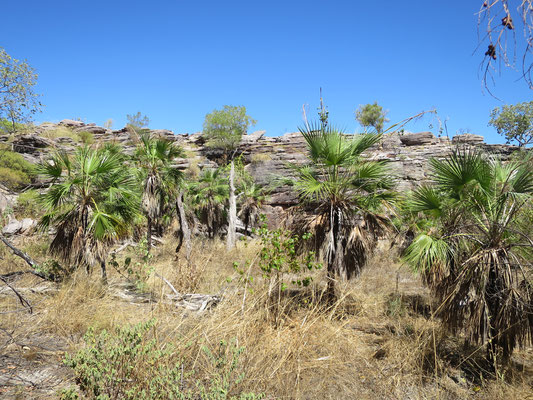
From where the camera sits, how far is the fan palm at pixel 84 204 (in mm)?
7699

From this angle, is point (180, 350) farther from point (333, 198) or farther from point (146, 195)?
point (146, 195)

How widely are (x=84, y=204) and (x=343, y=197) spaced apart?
19.8 feet

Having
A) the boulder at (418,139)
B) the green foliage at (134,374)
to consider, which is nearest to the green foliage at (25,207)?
the green foliage at (134,374)

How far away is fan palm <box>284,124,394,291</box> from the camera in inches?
306

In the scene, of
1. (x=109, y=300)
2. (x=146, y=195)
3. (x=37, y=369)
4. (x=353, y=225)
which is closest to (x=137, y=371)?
(x=37, y=369)

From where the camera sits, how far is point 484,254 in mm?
4824

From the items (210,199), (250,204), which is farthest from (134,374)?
(250,204)

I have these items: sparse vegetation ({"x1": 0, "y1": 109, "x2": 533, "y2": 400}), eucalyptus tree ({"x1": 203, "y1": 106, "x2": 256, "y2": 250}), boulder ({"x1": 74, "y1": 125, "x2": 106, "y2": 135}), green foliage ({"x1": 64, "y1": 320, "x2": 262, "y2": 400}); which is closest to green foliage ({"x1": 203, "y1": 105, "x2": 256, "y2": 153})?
eucalyptus tree ({"x1": 203, "y1": 106, "x2": 256, "y2": 250})

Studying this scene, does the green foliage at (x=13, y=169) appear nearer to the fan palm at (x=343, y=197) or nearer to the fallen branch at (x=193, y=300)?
the fallen branch at (x=193, y=300)

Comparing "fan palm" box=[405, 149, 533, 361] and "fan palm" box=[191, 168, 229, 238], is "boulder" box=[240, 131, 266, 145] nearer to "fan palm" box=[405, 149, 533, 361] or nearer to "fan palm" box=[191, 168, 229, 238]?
"fan palm" box=[191, 168, 229, 238]

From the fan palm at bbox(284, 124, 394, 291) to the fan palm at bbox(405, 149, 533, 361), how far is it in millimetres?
1672

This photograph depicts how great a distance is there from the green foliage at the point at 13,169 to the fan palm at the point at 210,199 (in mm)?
11292

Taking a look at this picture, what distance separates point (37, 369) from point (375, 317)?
6731 millimetres

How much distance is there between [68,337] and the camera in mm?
5297
